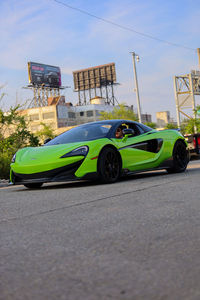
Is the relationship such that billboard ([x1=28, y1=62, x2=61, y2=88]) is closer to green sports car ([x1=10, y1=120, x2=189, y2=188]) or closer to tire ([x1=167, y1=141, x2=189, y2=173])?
tire ([x1=167, y1=141, x2=189, y2=173])

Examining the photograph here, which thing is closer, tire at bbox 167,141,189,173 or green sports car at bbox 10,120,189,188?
green sports car at bbox 10,120,189,188

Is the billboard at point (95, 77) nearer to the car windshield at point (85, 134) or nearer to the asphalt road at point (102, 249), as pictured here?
the car windshield at point (85, 134)

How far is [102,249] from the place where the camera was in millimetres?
3148

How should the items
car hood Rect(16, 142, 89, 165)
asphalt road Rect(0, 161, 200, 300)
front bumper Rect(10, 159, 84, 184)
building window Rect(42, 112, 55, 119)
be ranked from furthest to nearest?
building window Rect(42, 112, 55, 119) < car hood Rect(16, 142, 89, 165) < front bumper Rect(10, 159, 84, 184) < asphalt road Rect(0, 161, 200, 300)

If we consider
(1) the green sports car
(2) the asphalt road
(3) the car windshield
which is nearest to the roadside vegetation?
(3) the car windshield

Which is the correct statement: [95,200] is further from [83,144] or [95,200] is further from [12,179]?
[12,179]

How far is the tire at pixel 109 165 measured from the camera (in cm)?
788

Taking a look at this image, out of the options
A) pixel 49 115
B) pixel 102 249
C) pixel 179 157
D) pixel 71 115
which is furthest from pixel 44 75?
pixel 102 249

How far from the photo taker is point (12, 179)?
27.0 ft

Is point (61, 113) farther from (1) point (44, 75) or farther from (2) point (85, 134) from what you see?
(2) point (85, 134)

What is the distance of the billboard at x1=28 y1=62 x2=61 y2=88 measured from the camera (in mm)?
102875

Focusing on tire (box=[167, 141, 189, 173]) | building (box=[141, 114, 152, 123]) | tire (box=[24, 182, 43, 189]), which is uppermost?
building (box=[141, 114, 152, 123])

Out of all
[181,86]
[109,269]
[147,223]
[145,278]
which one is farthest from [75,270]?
[181,86]

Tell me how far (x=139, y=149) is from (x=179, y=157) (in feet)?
4.83
